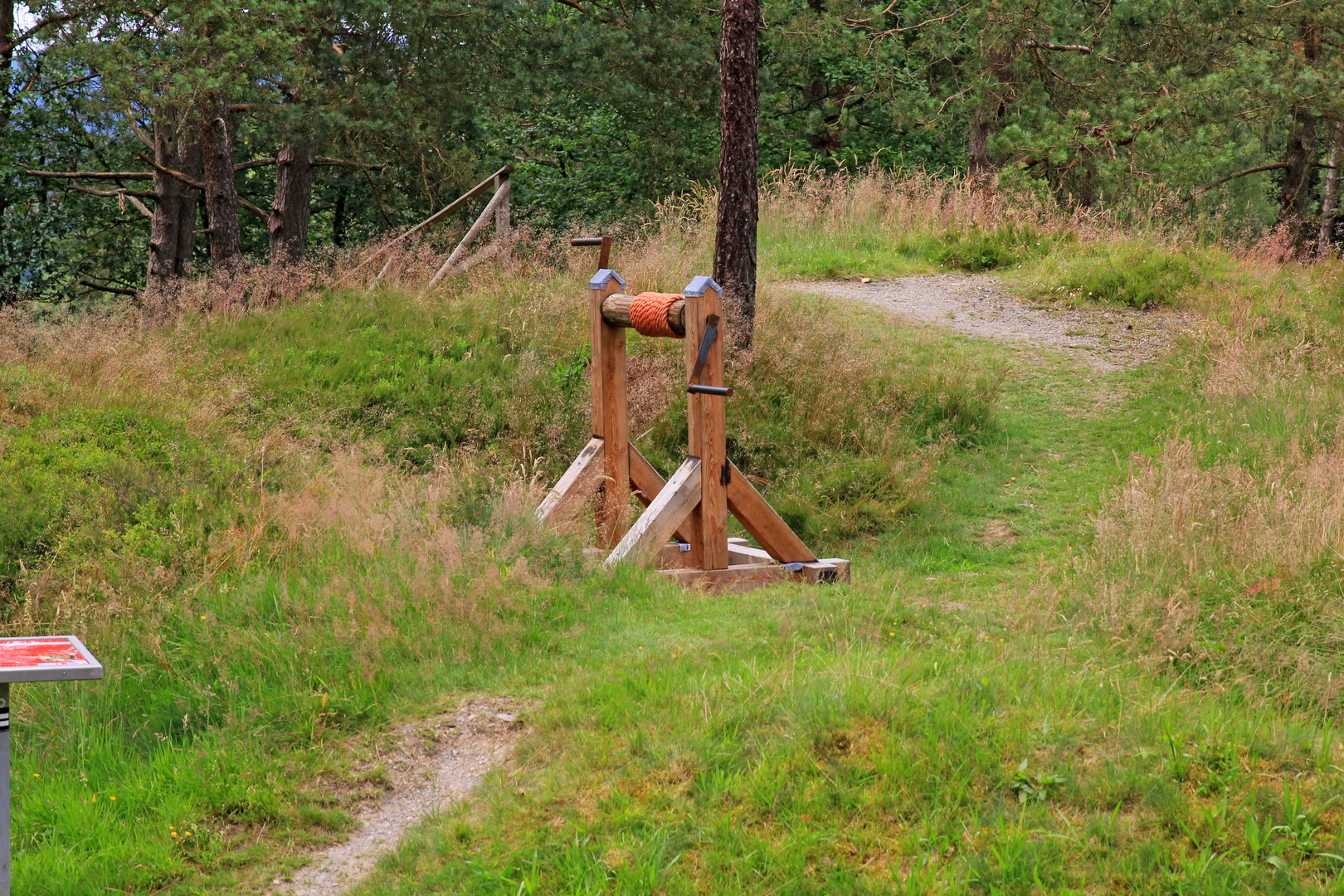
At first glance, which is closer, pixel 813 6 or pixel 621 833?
pixel 621 833

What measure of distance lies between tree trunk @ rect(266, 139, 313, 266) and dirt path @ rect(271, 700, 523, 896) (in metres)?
12.2

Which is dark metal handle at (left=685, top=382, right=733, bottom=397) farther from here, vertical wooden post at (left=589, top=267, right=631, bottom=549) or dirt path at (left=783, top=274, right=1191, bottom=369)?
dirt path at (left=783, top=274, right=1191, bottom=369)

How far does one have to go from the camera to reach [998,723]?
12.4ft

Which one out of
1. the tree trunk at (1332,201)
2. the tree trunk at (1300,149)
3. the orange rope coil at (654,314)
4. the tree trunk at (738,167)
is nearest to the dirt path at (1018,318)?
the tree trunk at (738,167)

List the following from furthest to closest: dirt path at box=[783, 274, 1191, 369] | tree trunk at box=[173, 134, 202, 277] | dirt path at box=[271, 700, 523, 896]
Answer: tree trunk at box=[173, 134, 202, 277] < dirt path at box=[783, 274, 1191, 369] < dirt path at box=[271, 700, 523, 896]

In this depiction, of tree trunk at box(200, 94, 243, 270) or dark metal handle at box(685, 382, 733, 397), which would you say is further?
tree trunk at box(200, 94, 243, 270)

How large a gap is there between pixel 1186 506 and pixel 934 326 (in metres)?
6.48

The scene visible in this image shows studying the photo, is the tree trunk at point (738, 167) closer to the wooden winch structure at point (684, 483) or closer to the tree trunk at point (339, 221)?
the wooden winch structure at point (684, 483)

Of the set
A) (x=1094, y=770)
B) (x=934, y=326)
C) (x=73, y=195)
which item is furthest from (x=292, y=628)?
(x=73, y=195)

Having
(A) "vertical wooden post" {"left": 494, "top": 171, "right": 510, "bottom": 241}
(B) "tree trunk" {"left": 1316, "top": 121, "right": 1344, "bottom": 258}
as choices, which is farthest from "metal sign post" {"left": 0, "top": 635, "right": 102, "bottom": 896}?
(B) "tree trunk" {"left": 1316, "top": 121, "right": 1344, "bottom": 258}

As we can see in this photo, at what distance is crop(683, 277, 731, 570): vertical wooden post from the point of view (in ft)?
20.5

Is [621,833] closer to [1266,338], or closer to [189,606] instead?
[189,606]

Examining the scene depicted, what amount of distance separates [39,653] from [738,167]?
7693mm

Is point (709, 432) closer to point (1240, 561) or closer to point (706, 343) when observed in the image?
point (706, 343)
